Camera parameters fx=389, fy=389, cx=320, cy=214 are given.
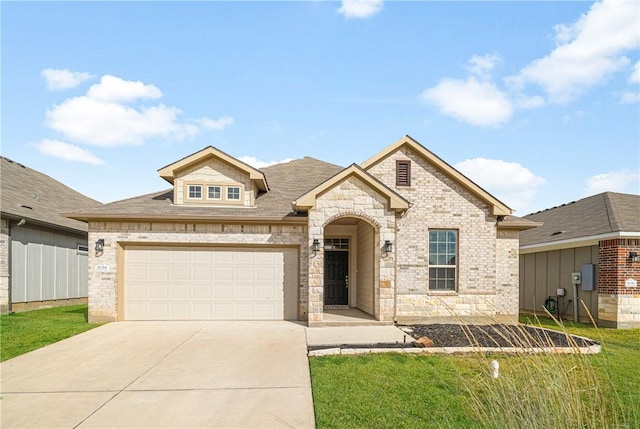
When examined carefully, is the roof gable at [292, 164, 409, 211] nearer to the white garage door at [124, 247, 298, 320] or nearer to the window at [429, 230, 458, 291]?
the white garage door at [124, 247, 298, 320]

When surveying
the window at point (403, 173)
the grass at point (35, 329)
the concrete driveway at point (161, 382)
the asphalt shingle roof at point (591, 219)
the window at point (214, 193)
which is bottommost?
the grass at point (35, 329)

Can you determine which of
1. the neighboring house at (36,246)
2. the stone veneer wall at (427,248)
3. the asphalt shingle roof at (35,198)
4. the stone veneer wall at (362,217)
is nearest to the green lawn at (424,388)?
the stone veneer wall at (362,217)

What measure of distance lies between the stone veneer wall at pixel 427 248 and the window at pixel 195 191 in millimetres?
5793

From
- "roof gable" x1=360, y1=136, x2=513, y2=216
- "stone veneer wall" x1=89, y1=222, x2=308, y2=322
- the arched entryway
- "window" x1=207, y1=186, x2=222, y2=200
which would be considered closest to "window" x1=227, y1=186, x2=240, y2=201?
"window" x1=207, y1=186, x2=222, y2=200

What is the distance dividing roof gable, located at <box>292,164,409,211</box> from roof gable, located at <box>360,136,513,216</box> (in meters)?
1.34

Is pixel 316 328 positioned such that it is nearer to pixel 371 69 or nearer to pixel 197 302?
pixel 197 302

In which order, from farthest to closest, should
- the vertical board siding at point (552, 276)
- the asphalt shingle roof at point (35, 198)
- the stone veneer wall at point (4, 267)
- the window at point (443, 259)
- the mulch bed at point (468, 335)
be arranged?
the asphalt shingle roof at point (35, 198) < the stone veneer wall at point (4, 267) < the vertical board siding at point (552, 276) < the window at point (443, 259) < the mulch bed at point (468, 335)

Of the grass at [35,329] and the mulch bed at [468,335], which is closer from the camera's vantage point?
the mulch bed at [468,335]

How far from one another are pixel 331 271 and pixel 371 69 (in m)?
7.25

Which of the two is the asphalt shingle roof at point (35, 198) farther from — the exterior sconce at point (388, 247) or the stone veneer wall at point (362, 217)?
the exterior sconce at point (388, 247)

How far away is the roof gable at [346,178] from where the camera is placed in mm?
11125

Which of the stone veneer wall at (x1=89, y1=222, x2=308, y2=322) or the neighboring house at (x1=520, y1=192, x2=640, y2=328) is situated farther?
the neighboring house at (x1=520, y1=192, x2=640, y2=328)

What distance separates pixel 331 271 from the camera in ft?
48.2

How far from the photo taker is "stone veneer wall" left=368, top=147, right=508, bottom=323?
12.2 metres
